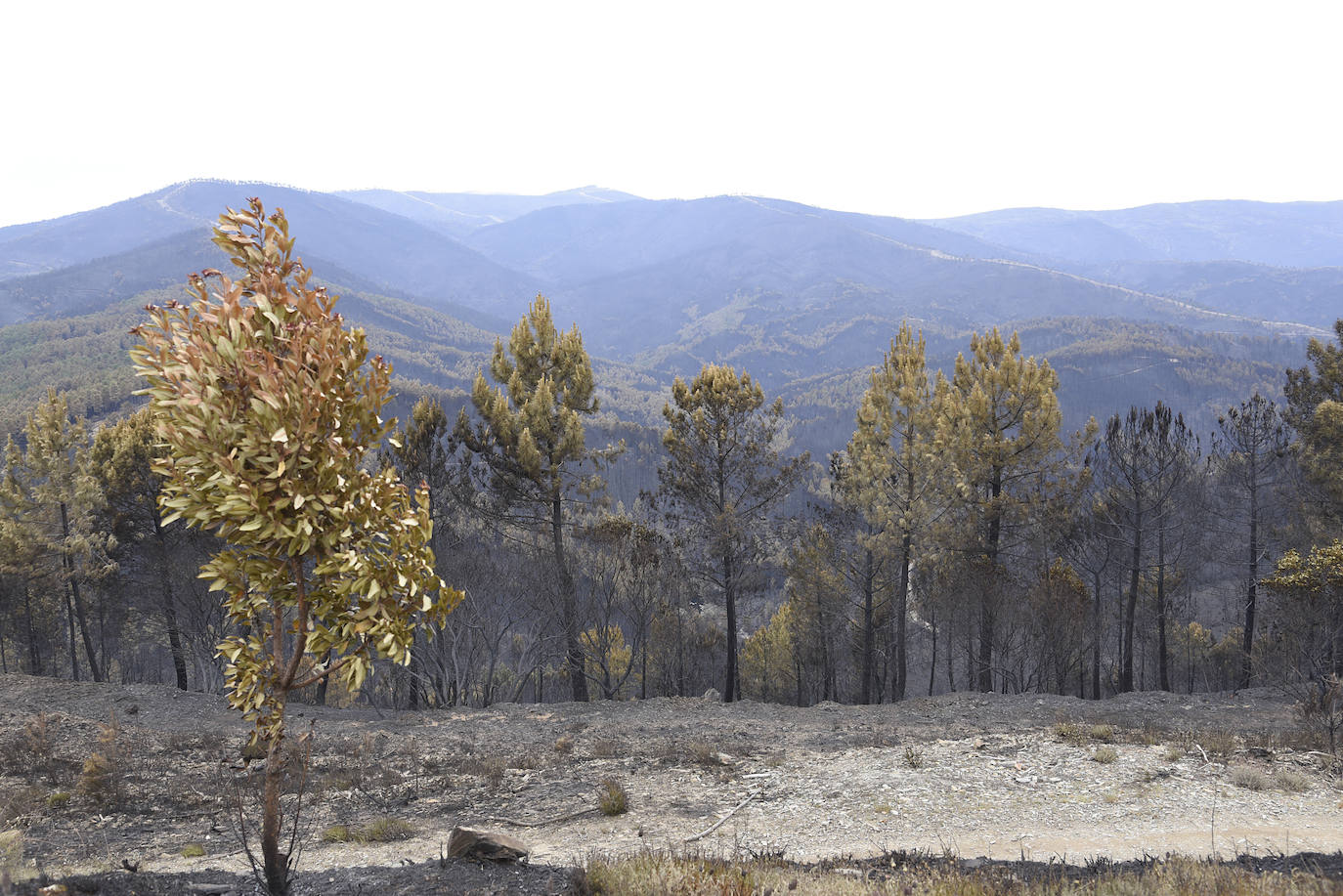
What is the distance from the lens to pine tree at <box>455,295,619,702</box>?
1953 cm

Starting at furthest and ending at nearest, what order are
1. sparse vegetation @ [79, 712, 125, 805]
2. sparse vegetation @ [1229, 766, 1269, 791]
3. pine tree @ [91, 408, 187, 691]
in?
pine tree @ [91, 408, 187, 691] < sparse vegetation @ [79, 712, 125, 805] < sparse vegetation @ [1229, 766, 1269, 791]

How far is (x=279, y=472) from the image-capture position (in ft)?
12.8

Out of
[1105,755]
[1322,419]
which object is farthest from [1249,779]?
[1322,419]

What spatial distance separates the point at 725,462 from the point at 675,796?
12.4 meters

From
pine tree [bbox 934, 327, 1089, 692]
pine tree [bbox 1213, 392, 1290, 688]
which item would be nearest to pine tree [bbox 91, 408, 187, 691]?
pine tree [bbox 934, 327, 1089, 692]

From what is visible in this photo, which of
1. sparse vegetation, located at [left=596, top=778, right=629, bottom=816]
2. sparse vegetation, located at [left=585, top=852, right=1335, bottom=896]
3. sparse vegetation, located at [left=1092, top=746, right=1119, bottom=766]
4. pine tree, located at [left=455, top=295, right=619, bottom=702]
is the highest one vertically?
pine tree, located at [left=455, top=295, right=619, bottom=702]

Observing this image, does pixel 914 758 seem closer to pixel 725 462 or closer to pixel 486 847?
pixel 486 847

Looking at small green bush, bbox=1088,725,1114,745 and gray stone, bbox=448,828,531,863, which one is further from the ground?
gray stone, bbox=448,828,531,863

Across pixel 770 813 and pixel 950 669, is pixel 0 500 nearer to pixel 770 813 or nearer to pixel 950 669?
pixel 770 813

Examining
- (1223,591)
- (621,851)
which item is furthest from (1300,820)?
(1223,591)

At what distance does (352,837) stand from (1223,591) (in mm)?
63809

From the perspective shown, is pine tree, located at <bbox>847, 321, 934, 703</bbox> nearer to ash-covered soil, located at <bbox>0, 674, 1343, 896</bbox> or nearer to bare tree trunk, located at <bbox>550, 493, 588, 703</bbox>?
ash-covered soil, located at <bbox>0, 674, 1343, 896</bbox>

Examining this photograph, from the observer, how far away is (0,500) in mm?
24422

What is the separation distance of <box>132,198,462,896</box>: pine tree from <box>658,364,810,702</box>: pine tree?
16.0m
